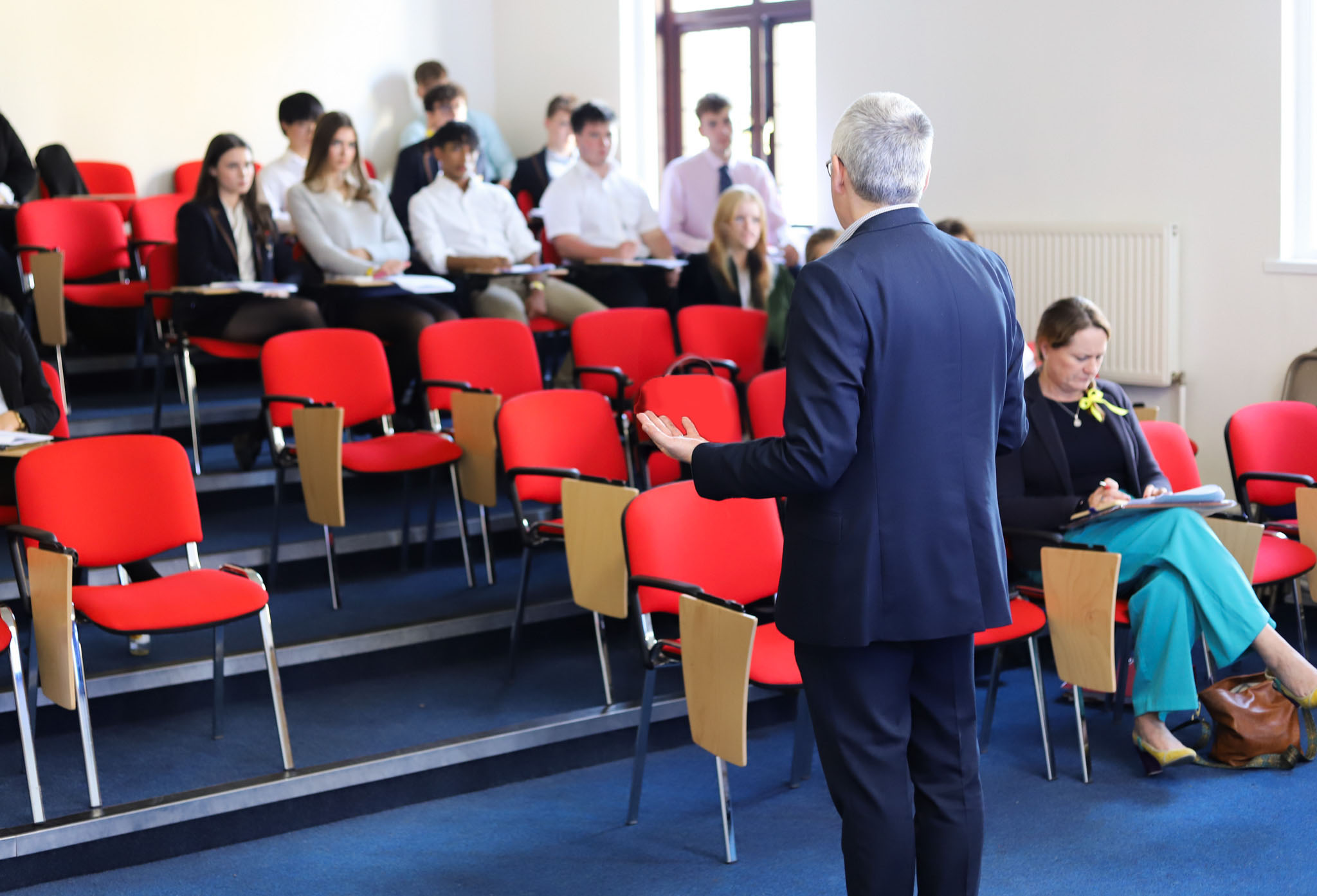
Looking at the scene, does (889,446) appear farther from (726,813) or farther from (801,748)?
(801,748)

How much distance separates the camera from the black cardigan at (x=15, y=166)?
21.8 ft

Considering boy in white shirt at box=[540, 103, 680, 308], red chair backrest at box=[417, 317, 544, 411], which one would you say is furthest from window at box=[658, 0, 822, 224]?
red chair backrest at box=[417, 317, 544, 411]

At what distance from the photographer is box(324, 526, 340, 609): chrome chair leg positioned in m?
4.46

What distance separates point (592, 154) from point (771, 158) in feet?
5.93

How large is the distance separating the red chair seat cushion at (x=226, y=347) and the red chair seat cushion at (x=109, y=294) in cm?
70

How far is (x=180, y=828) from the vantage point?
10.6 feet

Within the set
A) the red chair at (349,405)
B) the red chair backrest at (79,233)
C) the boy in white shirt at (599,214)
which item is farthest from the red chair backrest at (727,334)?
the red chair backrest at (79,233)

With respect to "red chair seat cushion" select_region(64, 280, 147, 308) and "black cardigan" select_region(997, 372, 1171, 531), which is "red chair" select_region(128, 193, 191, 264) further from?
"black cardigan" select_region(997, 372, 1171, 531)

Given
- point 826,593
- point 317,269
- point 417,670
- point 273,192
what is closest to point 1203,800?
point 826,593

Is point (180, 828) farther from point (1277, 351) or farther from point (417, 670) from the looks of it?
point (1277, 351)

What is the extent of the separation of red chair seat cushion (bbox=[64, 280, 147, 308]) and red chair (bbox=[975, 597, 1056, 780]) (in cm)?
408

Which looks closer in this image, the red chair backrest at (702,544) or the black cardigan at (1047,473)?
the red chair backrest at (702,544)

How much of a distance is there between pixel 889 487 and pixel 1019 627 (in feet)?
5.18

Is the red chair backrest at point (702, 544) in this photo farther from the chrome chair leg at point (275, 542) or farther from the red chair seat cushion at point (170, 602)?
the chrome chair leg at point (275, 542)
